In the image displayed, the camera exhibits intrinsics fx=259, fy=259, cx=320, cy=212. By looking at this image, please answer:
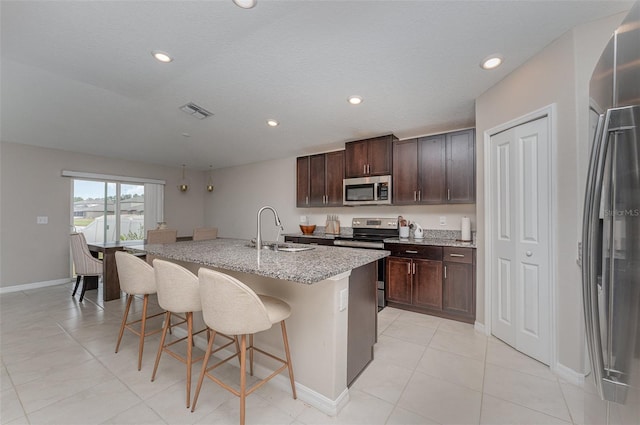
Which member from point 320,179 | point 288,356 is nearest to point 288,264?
point 288,356

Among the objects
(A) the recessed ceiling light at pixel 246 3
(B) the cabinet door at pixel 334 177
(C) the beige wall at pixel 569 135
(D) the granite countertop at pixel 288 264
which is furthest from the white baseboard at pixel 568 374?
(A) the recessed ceiling light at pixel 246 3

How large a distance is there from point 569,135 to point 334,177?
2950mm

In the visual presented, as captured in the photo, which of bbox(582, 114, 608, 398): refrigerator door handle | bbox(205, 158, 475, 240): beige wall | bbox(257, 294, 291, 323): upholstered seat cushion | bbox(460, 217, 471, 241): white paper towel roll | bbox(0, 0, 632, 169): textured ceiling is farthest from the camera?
bbox(205, 158, 475, 240): beige wall

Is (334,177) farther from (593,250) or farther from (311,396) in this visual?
(593,250)

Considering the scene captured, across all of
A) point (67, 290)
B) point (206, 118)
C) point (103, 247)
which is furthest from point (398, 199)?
point (67, 290)

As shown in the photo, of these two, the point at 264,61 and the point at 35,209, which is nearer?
the point at 264,61

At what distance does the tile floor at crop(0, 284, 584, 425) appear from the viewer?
1.57m

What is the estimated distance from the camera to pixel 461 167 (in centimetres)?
324

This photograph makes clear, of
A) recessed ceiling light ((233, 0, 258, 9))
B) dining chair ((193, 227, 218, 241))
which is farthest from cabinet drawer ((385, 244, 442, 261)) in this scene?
recessed ceiling light ((233, 0, 258, 9))

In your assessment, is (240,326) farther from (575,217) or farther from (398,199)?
(398,199)

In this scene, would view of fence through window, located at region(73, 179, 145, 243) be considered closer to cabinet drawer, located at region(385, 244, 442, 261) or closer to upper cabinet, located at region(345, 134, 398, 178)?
upper cabinet, located at region(345, 134, 398, 178)

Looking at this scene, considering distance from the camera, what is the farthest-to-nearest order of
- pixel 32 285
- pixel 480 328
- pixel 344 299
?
pixel 32 285 < pixel 480 328 < pixel 344 299

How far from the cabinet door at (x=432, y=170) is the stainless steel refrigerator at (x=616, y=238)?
256cm

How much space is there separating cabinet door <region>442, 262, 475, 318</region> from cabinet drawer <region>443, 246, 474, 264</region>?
0.05m
